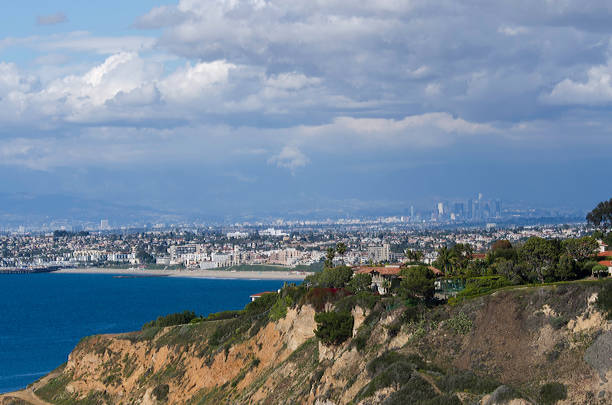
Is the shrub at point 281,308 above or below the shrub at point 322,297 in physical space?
below

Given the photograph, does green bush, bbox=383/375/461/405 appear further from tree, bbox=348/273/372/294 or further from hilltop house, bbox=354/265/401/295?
hilltop house, bbox=354/265/401/295

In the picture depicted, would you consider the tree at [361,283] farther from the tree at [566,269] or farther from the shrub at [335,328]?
the tree at [566,269]

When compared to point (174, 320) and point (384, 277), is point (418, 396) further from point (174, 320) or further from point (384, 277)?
point (174, 320)

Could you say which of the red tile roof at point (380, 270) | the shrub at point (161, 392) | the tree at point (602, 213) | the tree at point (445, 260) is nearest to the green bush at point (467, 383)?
the red tile roof at point (380, 270)

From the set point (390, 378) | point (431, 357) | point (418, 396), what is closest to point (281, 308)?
point (431, 357)

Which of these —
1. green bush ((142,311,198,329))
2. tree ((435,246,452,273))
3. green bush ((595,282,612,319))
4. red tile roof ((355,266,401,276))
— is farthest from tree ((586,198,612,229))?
green bush ((595,282,612,319))

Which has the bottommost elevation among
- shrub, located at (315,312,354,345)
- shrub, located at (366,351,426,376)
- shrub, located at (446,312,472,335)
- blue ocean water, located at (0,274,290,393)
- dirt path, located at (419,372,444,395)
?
blue ocean water, located at (0,274,290,393)
